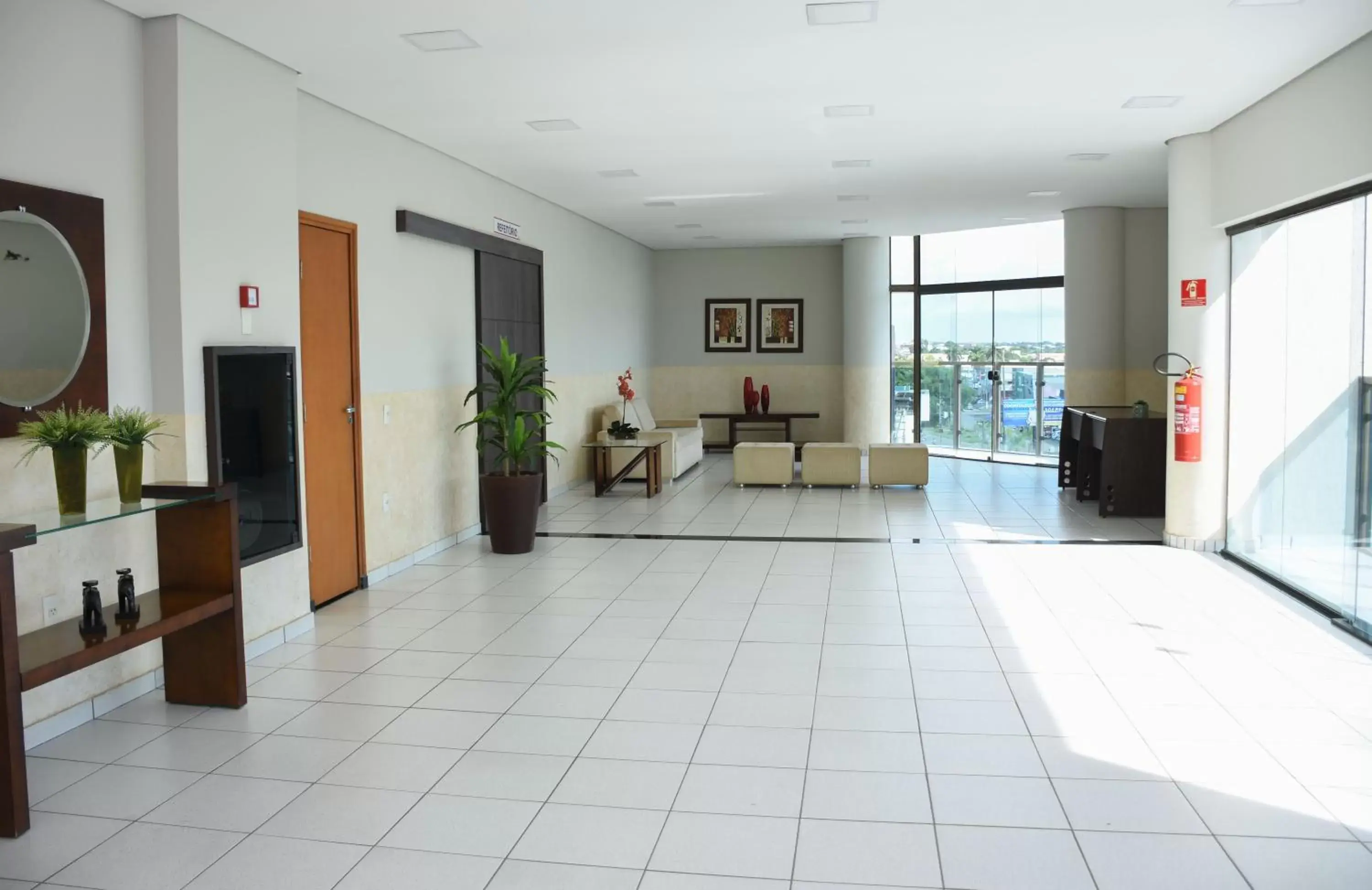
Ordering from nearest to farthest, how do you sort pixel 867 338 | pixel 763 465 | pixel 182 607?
1. pixel 182 607
2. pixel 763 465
3. pixel 867 338

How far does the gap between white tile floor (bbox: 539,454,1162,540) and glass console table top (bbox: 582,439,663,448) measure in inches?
20.3

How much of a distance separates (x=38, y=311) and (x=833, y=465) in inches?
315

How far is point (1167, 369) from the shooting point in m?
7.67

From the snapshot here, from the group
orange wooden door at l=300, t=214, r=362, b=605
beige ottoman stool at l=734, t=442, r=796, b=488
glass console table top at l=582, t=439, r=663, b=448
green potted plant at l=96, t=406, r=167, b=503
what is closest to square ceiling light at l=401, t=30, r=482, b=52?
orange wooden door at l=300, t=214, r=362, b=605

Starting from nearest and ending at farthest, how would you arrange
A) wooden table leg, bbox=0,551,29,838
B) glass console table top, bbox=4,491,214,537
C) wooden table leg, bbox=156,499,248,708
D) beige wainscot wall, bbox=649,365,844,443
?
wooden table leg, bbox=0,551,29,838 → glass console table top, bbox=4,491,214,537 → wooden table leg, bbox=156,499,248,708 → beige wainscot wall, bbox=649,365,844,443

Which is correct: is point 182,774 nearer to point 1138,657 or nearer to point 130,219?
point 130,219

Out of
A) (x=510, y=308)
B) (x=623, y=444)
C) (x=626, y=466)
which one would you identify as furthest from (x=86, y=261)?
(x=626, y=466)

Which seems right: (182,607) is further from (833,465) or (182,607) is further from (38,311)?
(833,465)

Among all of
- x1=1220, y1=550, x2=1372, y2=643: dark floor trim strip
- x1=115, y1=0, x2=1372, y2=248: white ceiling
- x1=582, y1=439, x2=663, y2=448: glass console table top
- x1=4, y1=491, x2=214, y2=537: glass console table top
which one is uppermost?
x1=115, y1=0, x2=1372, y2=248: white ceiling

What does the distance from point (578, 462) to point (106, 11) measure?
24.8ft

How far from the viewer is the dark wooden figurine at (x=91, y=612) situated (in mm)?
3650

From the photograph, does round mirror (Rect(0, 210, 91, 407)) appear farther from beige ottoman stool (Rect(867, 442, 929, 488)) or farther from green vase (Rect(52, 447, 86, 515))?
beige ottoman stool (Rect(867, 442, 929, 488))

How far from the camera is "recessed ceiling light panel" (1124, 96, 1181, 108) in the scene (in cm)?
636

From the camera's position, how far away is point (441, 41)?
498cm
